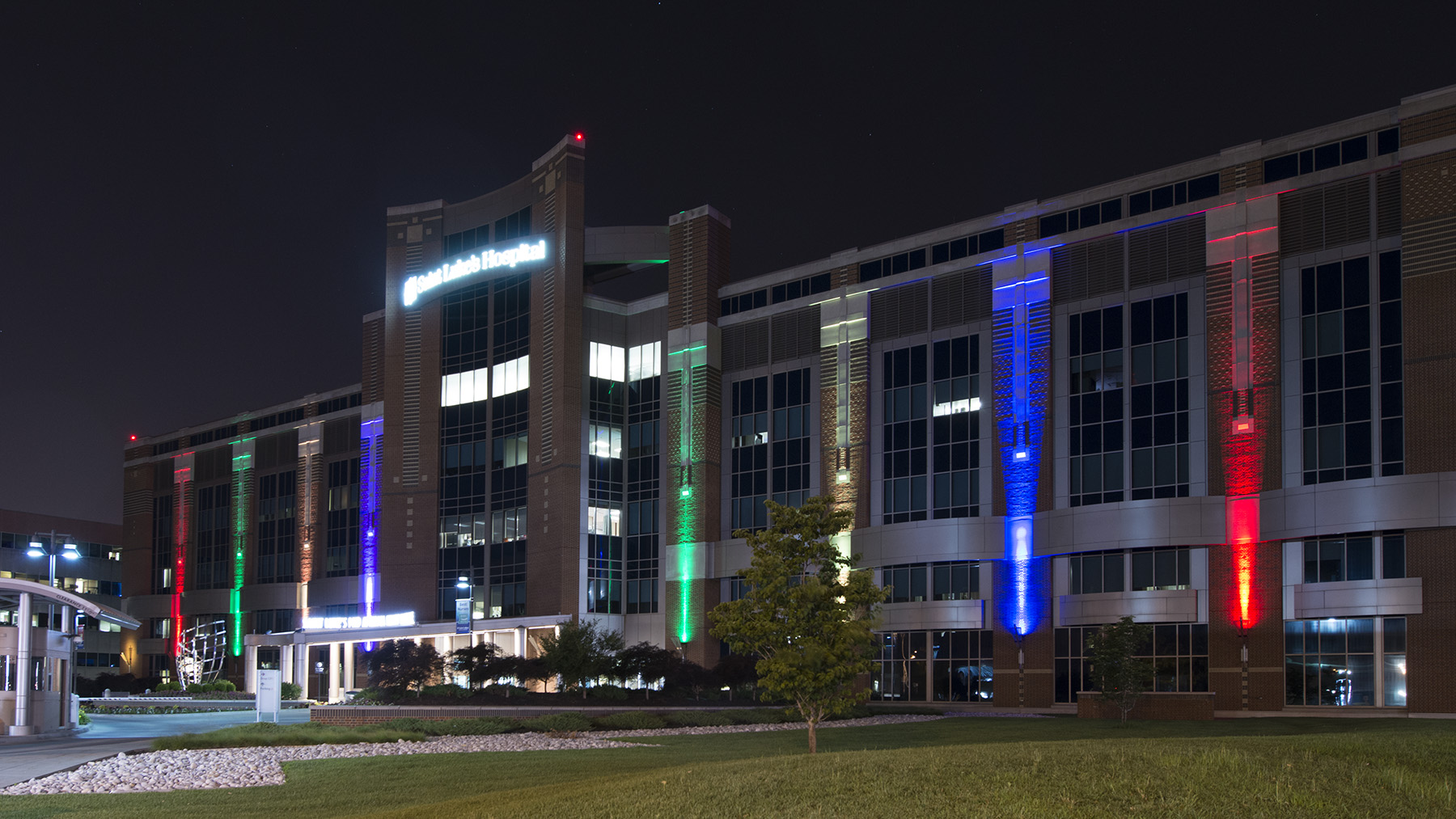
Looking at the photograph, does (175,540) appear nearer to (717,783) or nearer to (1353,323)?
(1353,323)

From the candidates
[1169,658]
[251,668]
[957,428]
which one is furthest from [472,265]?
[1169,658]

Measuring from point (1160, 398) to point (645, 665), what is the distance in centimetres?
2451

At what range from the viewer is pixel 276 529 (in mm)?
A: 92812

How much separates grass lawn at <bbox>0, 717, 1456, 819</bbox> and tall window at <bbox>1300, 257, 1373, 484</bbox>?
2819 centimetres

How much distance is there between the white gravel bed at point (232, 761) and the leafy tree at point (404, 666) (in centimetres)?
1627

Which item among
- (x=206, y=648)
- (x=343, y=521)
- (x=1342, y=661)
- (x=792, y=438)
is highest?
(x=792, y=438)

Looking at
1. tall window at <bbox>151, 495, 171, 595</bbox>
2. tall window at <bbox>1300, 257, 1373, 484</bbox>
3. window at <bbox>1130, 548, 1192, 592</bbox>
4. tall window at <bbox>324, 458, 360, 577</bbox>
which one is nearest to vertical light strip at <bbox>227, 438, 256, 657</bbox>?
tall window at <bbox>151, 495, 171, 595</bbox>

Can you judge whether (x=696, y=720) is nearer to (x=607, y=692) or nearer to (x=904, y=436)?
(x=607, y=692)

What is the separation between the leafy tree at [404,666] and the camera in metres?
50.6

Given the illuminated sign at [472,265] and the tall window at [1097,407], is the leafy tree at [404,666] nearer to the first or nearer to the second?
the illuminated sign at [472,265]

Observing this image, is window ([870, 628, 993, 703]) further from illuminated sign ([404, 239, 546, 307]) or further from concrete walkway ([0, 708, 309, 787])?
illuminated sign ([404, 239, 546, 307])

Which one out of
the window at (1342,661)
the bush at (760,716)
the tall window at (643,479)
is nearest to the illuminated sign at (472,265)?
the tall window at (643,479)

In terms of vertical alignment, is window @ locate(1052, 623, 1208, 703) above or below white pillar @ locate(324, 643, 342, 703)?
above

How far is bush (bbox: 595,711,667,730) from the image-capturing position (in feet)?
125
